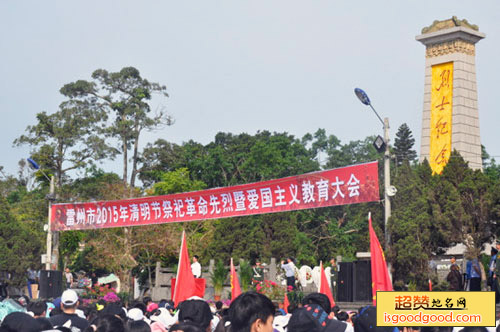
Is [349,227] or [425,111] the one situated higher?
[425,111]

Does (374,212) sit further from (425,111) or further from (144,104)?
(144,104)

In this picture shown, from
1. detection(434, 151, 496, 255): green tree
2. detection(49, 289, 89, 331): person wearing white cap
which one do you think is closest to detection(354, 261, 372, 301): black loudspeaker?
detection(434, 151, 496, 255): green tree

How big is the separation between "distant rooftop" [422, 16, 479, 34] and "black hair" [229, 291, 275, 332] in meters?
28.6

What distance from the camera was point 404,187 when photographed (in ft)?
83.6

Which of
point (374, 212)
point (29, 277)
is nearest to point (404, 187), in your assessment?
point (374, 212)

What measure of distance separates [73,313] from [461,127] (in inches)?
957

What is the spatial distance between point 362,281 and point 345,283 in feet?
2.32

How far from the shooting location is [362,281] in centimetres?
2120

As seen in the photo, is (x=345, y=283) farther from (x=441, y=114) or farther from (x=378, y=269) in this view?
(x=441, y=114)

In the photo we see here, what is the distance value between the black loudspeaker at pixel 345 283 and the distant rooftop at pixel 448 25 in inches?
556

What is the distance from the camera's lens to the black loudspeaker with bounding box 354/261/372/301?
2106 centimetres

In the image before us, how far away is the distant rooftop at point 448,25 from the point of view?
31859 mm

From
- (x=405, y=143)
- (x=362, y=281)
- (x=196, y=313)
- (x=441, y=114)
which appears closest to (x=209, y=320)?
(x=196, y=313)

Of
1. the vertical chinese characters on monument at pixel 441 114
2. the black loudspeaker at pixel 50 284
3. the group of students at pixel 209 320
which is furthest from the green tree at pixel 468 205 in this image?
the group of students at pixel 209 320
